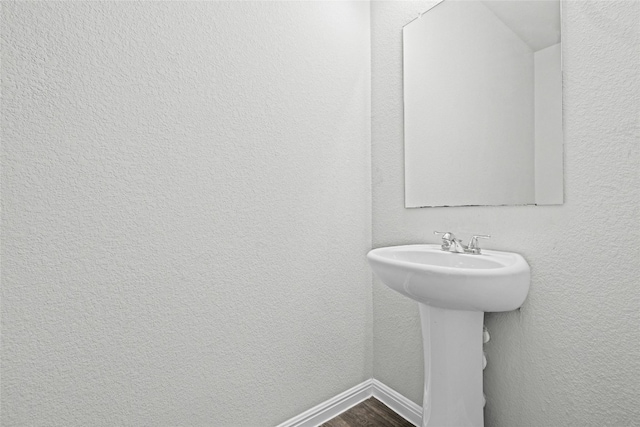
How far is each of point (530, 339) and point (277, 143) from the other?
1.16m

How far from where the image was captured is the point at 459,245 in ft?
3.56

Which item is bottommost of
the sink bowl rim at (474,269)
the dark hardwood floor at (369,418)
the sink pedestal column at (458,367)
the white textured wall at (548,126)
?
the dark hardwood floor at (369,418)

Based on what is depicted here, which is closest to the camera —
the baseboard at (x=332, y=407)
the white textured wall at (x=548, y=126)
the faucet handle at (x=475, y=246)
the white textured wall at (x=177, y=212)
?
the white textured wall at (x=177, y=212)

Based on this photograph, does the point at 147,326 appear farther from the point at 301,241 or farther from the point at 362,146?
the point at 362,146

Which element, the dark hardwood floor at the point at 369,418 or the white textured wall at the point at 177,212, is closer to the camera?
the white textured wall at the point at 177,212

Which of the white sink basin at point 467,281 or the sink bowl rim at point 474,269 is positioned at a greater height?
the sink bowl rim at point 474,269

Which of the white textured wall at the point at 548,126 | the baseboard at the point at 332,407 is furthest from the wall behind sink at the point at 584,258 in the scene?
the baseboard at the point at 332,407

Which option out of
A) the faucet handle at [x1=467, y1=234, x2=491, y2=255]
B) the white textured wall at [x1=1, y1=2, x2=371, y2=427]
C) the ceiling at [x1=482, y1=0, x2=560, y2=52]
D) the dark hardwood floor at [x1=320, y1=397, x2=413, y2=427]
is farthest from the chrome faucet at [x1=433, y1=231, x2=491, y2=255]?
the dark hardwood floor at [x1=320, y1=397, x2=413, y2=427]

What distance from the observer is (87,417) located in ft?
2.77

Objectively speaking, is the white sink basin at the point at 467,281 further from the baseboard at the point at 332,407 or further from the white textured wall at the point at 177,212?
the baseboard at the point at 332,407

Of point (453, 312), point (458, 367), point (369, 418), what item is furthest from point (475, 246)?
point (369, 418)

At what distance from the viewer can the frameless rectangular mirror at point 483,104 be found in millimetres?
962

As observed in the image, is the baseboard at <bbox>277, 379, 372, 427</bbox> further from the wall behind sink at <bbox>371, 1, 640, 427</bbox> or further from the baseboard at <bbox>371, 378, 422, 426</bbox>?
the wall behind sink at <bbox>371, 1, 640, 427</bbox>

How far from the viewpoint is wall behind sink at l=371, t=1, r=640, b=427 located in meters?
0.80
